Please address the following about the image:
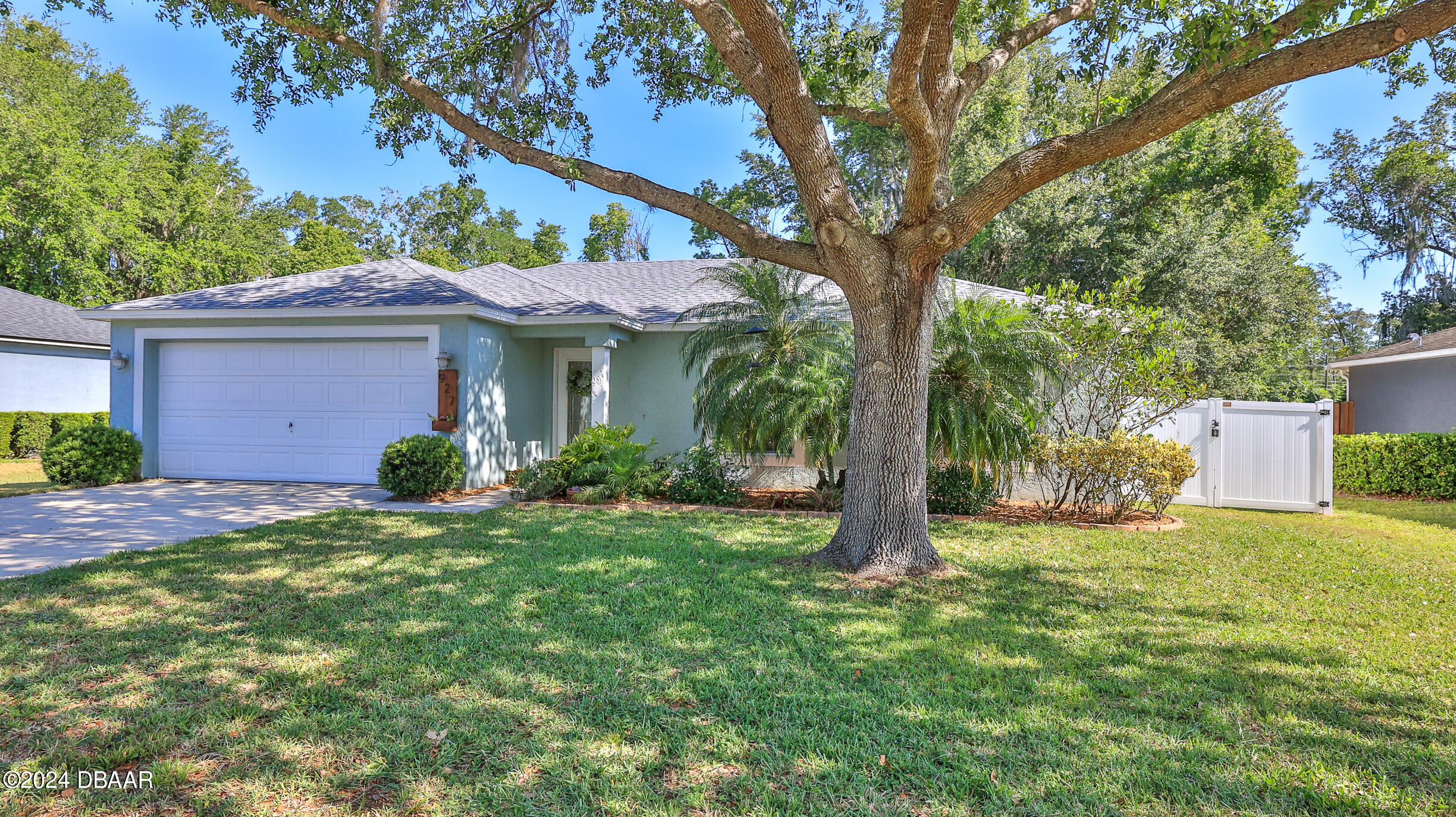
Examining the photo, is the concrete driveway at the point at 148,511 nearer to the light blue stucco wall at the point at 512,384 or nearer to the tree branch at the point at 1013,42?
the light blue stucco wall at the point at 512,384

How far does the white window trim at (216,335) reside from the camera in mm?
10039

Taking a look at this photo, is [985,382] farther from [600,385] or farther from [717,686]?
[717,686]

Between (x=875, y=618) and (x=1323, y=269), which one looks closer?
(x=875, y=618)

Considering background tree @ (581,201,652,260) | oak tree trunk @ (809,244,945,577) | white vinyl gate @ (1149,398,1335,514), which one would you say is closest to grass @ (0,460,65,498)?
oak tree trunk @ (809,244,945,577)

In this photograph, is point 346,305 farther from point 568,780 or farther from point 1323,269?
point 1323,269

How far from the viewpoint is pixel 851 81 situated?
775cm

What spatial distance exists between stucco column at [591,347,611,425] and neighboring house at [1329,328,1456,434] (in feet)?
51.4

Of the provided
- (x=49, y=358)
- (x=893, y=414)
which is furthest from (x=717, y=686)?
(x=49, y=358)

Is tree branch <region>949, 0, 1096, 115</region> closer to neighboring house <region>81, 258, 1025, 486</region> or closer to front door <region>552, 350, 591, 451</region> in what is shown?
neighboring house <region>81, 258, 1025, 486</region>

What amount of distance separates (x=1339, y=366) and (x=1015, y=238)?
8457mm

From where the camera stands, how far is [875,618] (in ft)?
14.5

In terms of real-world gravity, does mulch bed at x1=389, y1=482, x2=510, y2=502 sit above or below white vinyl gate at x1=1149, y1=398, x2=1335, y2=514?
below

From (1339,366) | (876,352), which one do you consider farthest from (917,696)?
(1339,366)

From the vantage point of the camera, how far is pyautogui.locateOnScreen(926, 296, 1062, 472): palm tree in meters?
→ 8.07
